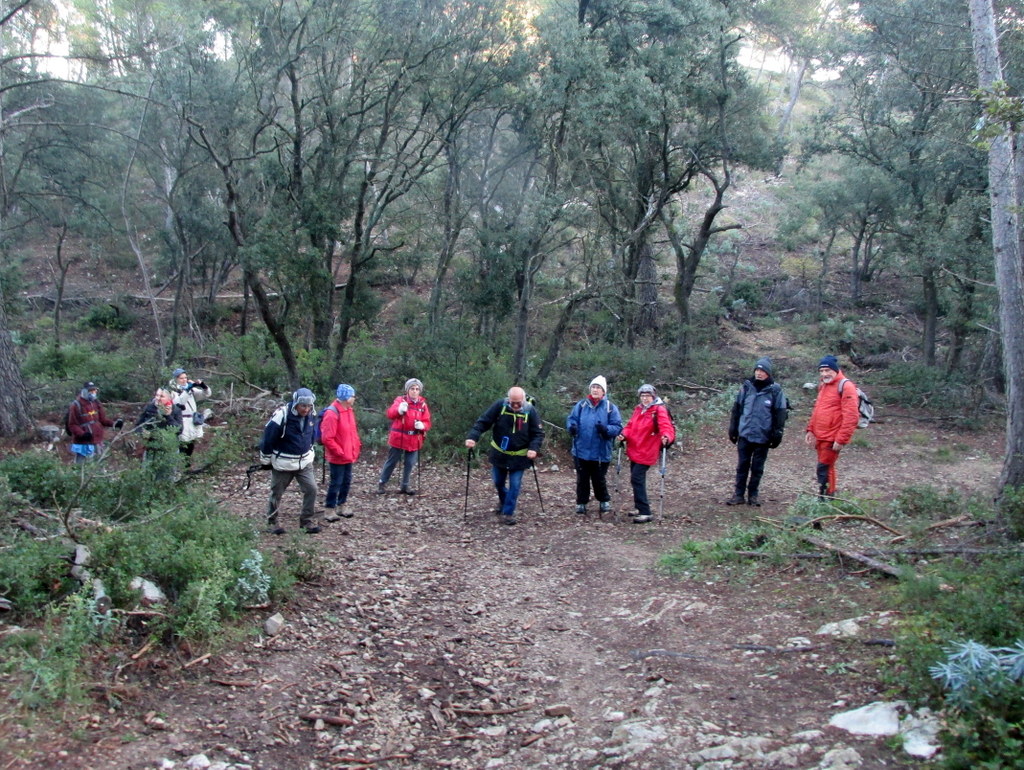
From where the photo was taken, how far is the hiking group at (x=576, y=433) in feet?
26.7

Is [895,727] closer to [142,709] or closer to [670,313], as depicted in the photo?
[142,709]

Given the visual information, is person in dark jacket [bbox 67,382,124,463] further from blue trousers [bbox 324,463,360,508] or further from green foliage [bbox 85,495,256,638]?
green foliage [bbox 85,495,256,638]

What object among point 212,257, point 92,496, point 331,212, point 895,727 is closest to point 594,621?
point 895,727

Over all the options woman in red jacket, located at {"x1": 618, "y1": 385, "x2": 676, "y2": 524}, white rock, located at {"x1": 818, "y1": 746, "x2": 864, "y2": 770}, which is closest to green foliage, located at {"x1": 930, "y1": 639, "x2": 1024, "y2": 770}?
white rock, located at {"x1": 818, "y1": 746, "x2": 864, "y2": 770}

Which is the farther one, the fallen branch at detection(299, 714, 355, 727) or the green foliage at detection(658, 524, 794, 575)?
the green foliage at detection(658, 524, 794, 575)

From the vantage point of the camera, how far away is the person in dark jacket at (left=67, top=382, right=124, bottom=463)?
10312 millimetres

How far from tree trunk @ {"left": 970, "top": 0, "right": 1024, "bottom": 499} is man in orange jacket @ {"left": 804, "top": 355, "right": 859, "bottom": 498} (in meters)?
1.46

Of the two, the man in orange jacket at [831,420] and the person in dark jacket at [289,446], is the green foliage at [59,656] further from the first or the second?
the man in orange jacket at [831,420]

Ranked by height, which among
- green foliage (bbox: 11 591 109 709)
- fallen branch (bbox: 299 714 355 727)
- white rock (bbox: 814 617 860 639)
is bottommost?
fallen branch (bbox: 299 714 355 727)

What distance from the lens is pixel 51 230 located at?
3173 centimetres

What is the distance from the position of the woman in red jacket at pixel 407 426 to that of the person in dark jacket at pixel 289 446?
6.90ft

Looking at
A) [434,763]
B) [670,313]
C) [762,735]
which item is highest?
[670,313]

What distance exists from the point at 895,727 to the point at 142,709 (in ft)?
13.0

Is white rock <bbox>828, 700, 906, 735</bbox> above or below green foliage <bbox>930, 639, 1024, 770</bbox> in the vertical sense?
below
